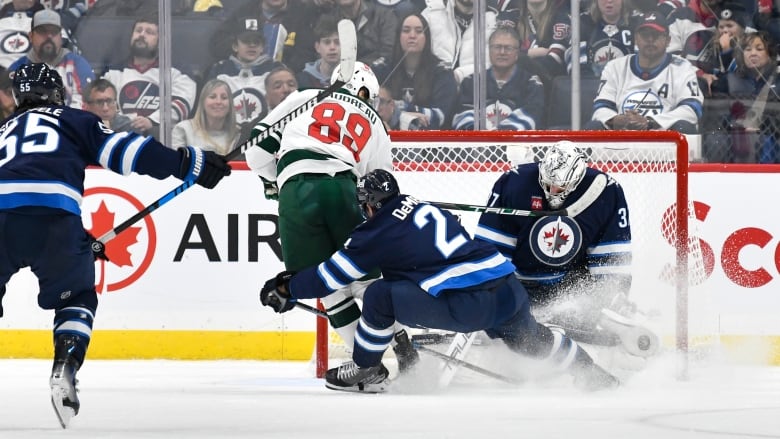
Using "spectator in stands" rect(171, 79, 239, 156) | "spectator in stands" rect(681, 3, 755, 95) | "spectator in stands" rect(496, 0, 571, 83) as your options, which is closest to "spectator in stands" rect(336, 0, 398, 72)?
"spectator in stands" rect(496, 0, 571, 83)

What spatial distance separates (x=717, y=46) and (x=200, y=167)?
9.27 feet

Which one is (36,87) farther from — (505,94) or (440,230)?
(505,94)

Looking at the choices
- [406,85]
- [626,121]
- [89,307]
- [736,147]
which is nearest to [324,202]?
[89,307]

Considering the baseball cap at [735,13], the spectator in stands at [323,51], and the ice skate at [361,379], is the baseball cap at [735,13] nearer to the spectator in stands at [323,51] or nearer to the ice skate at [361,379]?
the spectator in stands at [323,51]

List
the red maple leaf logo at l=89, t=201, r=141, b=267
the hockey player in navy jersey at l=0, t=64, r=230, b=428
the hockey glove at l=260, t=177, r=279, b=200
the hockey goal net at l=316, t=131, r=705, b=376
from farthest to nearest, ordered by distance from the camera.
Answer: the red maple leaf logo at l=89, t=201, r=141, b=267, the hockey goal net at l=316, t=131, r=705, b=376, the hockey glove at l=260, t=177, r=279, b=200, the hockey player in navy jersey at l=0, t=64, r=230, b=428

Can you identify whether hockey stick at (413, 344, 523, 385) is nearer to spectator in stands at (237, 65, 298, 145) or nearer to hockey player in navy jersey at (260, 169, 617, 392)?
hockey player in navy jersey at (260, 169, 617, 392)

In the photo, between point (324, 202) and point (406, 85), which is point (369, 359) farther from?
point (406, 85)

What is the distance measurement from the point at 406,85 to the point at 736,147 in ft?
4.77

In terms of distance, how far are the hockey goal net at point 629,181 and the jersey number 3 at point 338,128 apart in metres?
0.50

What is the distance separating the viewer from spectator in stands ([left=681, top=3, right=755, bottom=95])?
5.38 meters

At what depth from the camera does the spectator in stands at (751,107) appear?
5254 millimetres

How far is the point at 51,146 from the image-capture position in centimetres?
325

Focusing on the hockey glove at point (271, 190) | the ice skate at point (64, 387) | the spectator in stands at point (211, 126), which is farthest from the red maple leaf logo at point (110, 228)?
the ice skate at point (64, 387)

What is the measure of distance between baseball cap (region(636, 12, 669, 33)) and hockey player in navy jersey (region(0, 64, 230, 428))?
109 inches
